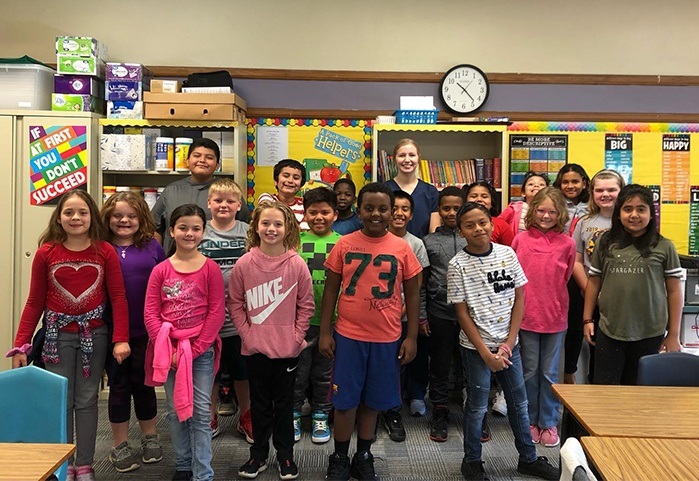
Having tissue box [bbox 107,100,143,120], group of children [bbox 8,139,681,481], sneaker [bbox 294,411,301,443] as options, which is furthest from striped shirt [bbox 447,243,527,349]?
tissue box [bbox 107,100,143,120]

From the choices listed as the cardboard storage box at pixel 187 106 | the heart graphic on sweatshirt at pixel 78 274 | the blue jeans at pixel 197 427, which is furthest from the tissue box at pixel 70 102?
the blue jeans at pixel 197 427

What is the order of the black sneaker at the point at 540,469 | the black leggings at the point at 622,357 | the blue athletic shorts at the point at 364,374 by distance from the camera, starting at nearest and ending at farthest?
the blue athletic shorts at the point at 364,374 < the black sneaker at the point at 540,469 < the black leggings at the point at 622,357

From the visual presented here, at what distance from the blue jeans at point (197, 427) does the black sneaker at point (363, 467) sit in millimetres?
644

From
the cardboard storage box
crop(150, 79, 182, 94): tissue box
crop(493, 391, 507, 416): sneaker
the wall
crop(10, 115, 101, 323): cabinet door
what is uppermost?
the wall

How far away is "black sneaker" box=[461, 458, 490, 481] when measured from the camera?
8.48 feet

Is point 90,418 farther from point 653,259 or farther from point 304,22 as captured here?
point 304,22

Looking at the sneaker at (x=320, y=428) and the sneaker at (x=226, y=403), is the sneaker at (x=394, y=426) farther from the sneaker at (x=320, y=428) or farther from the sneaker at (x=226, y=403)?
the sneaker at (x=226, y=403)

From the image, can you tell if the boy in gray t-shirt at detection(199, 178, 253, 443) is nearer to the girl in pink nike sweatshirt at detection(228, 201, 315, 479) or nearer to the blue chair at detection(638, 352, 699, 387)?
the girl in pink nike sweatshirt at detection(228, 201, 315, 479)

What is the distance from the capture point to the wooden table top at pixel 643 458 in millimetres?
1331

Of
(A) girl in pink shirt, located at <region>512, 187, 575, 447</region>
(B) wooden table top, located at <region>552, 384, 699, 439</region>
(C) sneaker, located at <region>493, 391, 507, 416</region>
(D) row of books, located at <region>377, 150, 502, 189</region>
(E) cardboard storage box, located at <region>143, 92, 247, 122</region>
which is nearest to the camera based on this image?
(B) wooden table top, located at <region>552, 384, 699, 439</region>

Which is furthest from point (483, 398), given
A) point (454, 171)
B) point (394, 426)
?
point (454, 171)

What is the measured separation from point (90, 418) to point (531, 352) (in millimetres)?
2177

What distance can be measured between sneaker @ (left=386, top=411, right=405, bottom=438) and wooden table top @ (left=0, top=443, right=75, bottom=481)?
1.93m

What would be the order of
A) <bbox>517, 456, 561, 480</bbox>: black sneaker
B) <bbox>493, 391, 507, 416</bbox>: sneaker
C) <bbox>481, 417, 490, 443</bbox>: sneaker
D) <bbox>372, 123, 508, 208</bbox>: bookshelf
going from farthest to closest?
<bbox>372, 123, 508, 208</bbox>: bookshelf < <bbox>493, 391, 507, 416</bbox>: sneaker < <bbox>481, 417, 490, 443</bbox>: sneaker < <bbox>517, 456, 561, 480</bbox>: black sneaker
